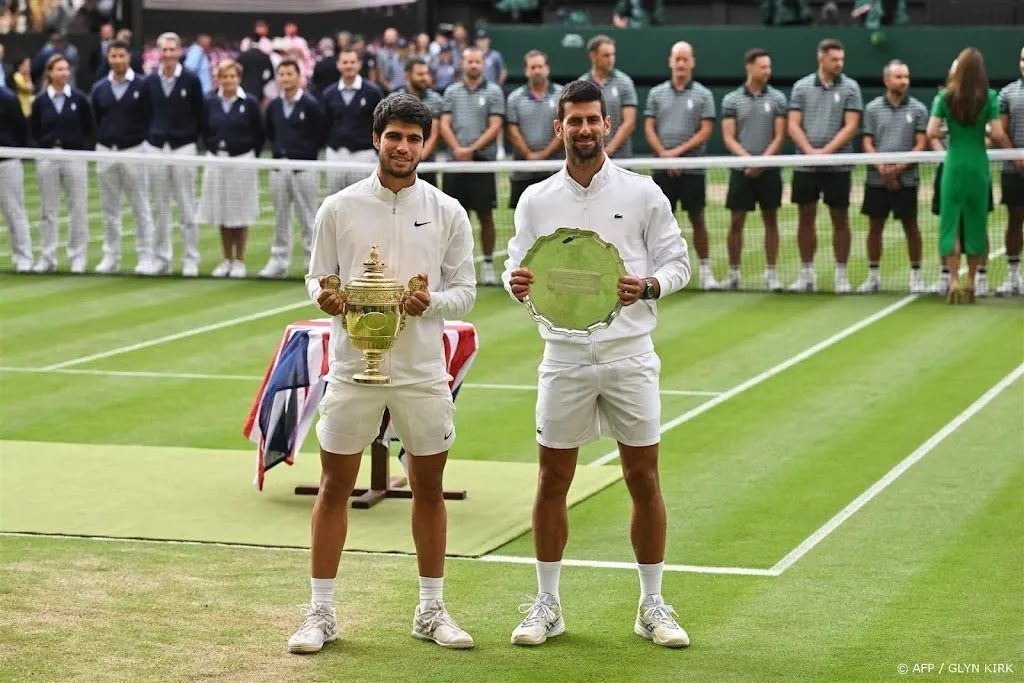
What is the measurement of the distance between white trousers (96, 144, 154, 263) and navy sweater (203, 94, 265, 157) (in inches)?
35.2

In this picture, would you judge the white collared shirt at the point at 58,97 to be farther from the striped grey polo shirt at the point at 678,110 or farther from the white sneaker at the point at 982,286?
the white sneaker at the point at 982,286

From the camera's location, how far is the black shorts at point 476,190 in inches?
755

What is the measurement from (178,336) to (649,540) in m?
9.44

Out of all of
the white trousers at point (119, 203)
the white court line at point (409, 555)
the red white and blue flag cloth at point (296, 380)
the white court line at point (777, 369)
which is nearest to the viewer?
the white court line at point (409, 555)

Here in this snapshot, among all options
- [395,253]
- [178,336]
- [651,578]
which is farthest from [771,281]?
[395,253]

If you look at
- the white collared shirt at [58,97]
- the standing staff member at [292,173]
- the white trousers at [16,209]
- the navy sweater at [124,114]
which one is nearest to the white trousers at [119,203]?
the navy sweater at [124,114]

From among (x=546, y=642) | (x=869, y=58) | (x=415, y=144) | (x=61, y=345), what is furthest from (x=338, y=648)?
(x=869, y=58)

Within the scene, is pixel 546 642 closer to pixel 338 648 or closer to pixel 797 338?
pixel 338 648

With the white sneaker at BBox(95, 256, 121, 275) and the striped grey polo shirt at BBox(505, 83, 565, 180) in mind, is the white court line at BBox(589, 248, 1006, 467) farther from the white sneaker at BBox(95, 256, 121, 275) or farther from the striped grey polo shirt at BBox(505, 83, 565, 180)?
the white sneaker at BBox(95, 256, 121, 275)

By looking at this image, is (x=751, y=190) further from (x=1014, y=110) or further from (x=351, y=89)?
(x=351, y=89)

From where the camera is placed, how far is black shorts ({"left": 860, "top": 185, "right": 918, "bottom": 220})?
60.1 feet

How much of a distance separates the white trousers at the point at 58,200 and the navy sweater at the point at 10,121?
499mm

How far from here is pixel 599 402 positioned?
762 centimetres

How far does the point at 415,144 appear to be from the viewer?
7.40 m
